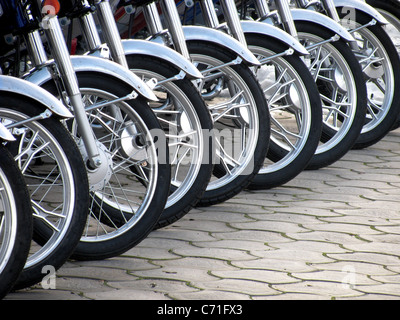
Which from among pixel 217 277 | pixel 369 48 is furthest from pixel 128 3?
pixel 369 48

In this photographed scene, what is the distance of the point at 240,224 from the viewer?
459 centimetres

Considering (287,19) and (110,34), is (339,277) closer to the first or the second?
(110,34)

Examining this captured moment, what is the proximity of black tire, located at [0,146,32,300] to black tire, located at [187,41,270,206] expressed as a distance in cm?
170

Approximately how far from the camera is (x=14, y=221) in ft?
10.3

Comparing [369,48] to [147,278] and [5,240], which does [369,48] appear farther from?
[5,240]

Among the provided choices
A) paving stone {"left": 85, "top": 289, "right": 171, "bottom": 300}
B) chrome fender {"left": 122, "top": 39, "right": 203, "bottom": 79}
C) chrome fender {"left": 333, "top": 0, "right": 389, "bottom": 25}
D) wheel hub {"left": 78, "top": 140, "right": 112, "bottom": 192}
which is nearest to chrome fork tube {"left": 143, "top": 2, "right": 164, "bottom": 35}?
chrome fender {"left": 122, "top": 39, "right": 203, "bottom": 79}

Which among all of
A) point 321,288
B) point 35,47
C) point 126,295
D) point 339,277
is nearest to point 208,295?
point 126,295

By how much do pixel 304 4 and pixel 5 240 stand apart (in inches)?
128

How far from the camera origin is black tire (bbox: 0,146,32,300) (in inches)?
123

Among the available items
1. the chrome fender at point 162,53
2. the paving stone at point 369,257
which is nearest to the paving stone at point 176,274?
the paving stone at point 369,257

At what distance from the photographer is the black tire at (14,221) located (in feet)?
10.2

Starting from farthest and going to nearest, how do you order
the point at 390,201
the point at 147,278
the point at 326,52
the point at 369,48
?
the point at 369,48 < the point at 326,52 < the point at 390,201 < the point at 147,278

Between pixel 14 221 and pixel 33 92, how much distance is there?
0.49 m

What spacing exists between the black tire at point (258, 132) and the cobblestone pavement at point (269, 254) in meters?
0.11
